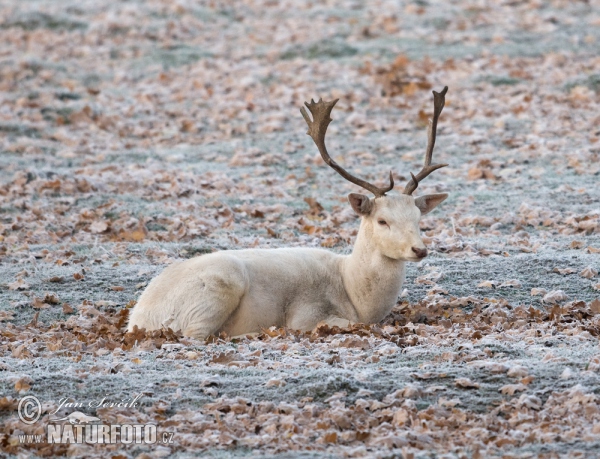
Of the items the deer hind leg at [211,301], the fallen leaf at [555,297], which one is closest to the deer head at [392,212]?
the deer hind leg at [211,301]

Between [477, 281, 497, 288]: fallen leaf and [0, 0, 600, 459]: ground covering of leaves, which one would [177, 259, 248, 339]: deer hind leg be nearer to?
[0, 0, 600, 459]: ground covering of leaves

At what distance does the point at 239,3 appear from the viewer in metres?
22.9

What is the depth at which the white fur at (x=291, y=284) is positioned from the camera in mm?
7445

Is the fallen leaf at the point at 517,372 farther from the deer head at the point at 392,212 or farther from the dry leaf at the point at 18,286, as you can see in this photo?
the dry leaf at the point at 18,286

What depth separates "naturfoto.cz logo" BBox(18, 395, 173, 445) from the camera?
5121 mm

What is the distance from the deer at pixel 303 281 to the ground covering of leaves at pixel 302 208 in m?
0.33

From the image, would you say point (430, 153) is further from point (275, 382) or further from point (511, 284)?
point (275, 382)

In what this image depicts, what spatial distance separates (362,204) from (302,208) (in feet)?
13.6

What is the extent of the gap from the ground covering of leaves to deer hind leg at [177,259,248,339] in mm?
A: 310

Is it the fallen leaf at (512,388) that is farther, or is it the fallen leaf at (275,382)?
the fallen leaf at (275,382)

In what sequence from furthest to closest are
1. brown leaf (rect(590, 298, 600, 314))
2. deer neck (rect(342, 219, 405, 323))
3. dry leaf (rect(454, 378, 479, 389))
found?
deer neck (rect(342, 219, 405, 323)) → brown leaf (rect(590, 298, 600, 314)) → dry leaf (rect(454, 378, 479, 389))

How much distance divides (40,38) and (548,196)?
13714 millimetres

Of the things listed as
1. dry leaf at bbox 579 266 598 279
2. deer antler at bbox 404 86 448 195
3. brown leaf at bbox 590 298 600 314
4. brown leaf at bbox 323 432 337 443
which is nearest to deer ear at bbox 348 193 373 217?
deer antler at bbox 404 86 448 195

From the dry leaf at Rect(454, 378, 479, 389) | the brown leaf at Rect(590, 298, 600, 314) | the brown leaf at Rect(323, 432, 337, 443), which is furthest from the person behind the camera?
the brown leaf at Rect(590, 298, 600, 314)
